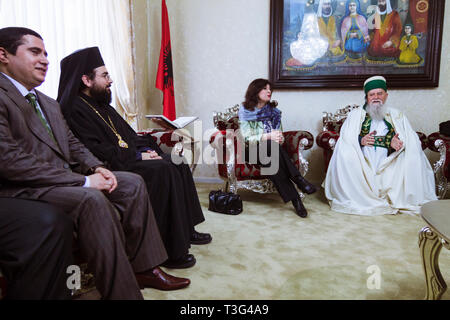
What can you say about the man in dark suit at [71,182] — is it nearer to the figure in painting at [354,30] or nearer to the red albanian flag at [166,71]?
the red albanian flag at [166,71]

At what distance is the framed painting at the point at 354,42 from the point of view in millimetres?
3957

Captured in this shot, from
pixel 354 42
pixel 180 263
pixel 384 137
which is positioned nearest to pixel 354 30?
pixel 354 42

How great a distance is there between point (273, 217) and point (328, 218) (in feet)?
1.77

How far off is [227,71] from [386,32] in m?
2.15

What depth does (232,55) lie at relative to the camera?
4.47 metres

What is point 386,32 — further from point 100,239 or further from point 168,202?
point 100,239

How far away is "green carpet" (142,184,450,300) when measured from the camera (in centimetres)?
172

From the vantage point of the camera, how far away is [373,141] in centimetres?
344

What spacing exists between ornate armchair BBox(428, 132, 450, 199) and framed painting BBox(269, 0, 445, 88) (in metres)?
1.02

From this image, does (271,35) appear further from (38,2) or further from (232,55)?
(38,2)

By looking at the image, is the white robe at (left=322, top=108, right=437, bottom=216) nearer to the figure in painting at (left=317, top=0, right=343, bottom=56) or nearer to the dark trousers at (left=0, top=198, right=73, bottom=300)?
the figure in painting at (left=317, top=0, right=343, bottom=56)

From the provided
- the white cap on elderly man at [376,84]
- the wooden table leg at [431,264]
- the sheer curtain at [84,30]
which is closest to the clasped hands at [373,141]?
the white cap on elderly man at [376,84]

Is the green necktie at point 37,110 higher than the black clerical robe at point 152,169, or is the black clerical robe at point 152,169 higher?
the green necktie at point 37,110

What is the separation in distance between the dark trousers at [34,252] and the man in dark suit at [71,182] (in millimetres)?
163
